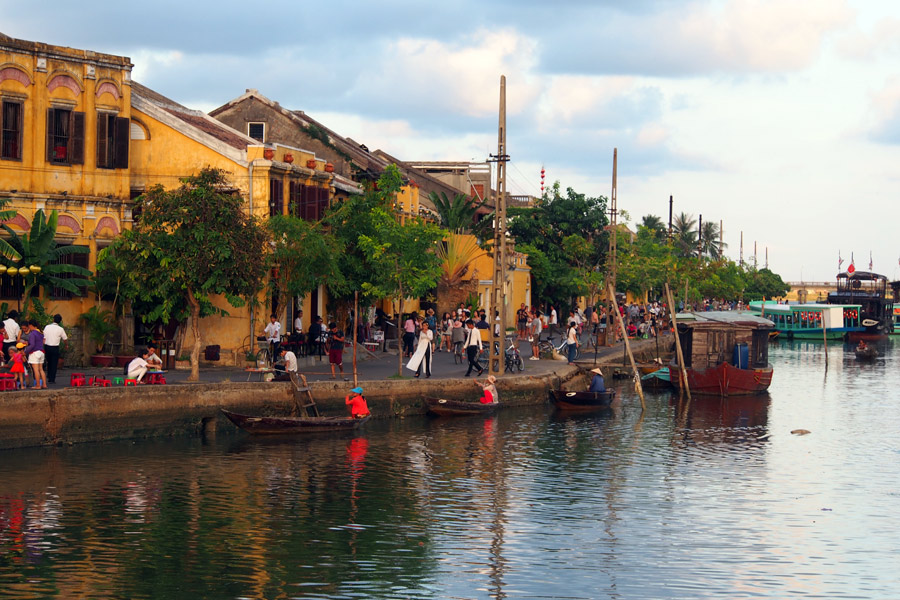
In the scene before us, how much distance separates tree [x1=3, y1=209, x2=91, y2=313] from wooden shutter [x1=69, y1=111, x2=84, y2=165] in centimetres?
205

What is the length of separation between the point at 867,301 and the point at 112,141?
6966cm

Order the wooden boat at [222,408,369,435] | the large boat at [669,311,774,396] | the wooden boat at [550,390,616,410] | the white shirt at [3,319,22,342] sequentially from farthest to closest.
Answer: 1. the large boat at [669,311,774,396]
2. the wooden boat at [550,390,616,410]
3. the white shirt at [3,319,22,342]
4. the wooden boat at [222,408,369,435]

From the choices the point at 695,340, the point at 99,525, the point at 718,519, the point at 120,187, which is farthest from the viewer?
the point at 695,340

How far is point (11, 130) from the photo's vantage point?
32.5 metres

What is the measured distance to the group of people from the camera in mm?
26406

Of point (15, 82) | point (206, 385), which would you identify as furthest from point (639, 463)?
point (15, 82)

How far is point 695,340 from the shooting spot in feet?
146

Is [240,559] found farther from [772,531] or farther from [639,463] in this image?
[639,463]

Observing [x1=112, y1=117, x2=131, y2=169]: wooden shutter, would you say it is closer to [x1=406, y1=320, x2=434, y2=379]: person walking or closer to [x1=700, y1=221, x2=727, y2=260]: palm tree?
[x1=406, y1=320, x2=434, y2=379]: person walking

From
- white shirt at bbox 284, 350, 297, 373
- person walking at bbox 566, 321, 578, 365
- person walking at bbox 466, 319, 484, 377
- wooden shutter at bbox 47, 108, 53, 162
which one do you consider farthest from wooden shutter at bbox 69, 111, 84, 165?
person walking at bbox 566, 321, 578, 365

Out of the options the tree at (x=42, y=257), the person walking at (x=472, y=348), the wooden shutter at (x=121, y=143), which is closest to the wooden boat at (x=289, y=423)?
the person walking at (x=472, y=348)

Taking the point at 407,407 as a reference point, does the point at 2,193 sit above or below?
above

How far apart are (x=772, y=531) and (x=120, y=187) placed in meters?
22.3

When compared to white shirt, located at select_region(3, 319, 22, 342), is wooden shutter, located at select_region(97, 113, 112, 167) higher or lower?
higher
